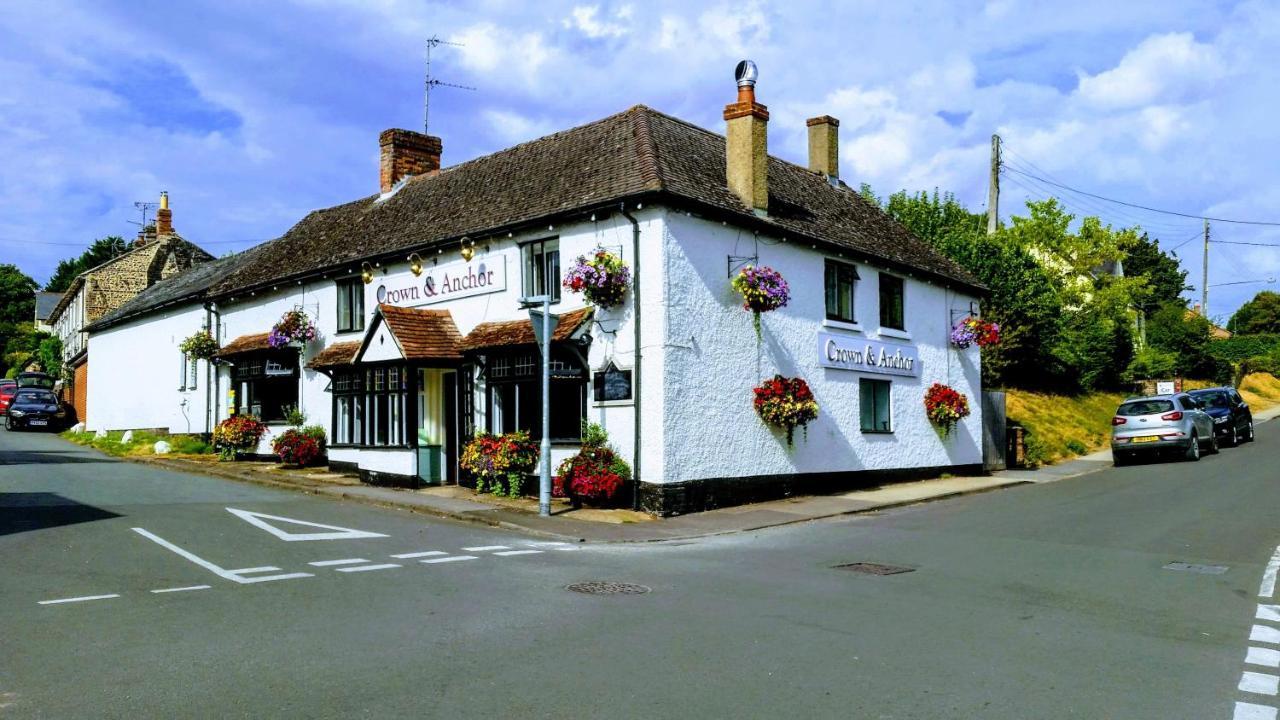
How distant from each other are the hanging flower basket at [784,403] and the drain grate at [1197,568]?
291 inches

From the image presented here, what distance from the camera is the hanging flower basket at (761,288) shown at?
17031 mm

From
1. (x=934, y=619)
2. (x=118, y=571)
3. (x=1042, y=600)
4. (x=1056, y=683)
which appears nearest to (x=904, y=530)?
(x=1042, y=600)

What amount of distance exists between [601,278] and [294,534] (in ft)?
20.6

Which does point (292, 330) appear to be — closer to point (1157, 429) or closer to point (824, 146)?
point (824, 146)

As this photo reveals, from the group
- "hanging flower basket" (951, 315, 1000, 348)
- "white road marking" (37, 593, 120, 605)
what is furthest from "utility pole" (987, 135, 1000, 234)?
"white road marking" (37, 593, 120, 605)

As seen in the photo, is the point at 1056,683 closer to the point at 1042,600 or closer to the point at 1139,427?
the point at 1042,600

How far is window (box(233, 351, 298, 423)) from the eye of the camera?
24.6 m

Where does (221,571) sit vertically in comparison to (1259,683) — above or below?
above

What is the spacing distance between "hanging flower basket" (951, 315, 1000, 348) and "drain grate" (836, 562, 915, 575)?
46.7 ft

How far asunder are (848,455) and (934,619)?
486 inches

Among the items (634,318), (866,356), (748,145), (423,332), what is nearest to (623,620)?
(634,318)

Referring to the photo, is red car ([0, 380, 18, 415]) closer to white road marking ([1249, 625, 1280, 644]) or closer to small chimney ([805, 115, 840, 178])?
small chimney ([805, 115, 840, 178])

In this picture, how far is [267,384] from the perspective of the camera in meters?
25.9

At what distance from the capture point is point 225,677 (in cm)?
607
